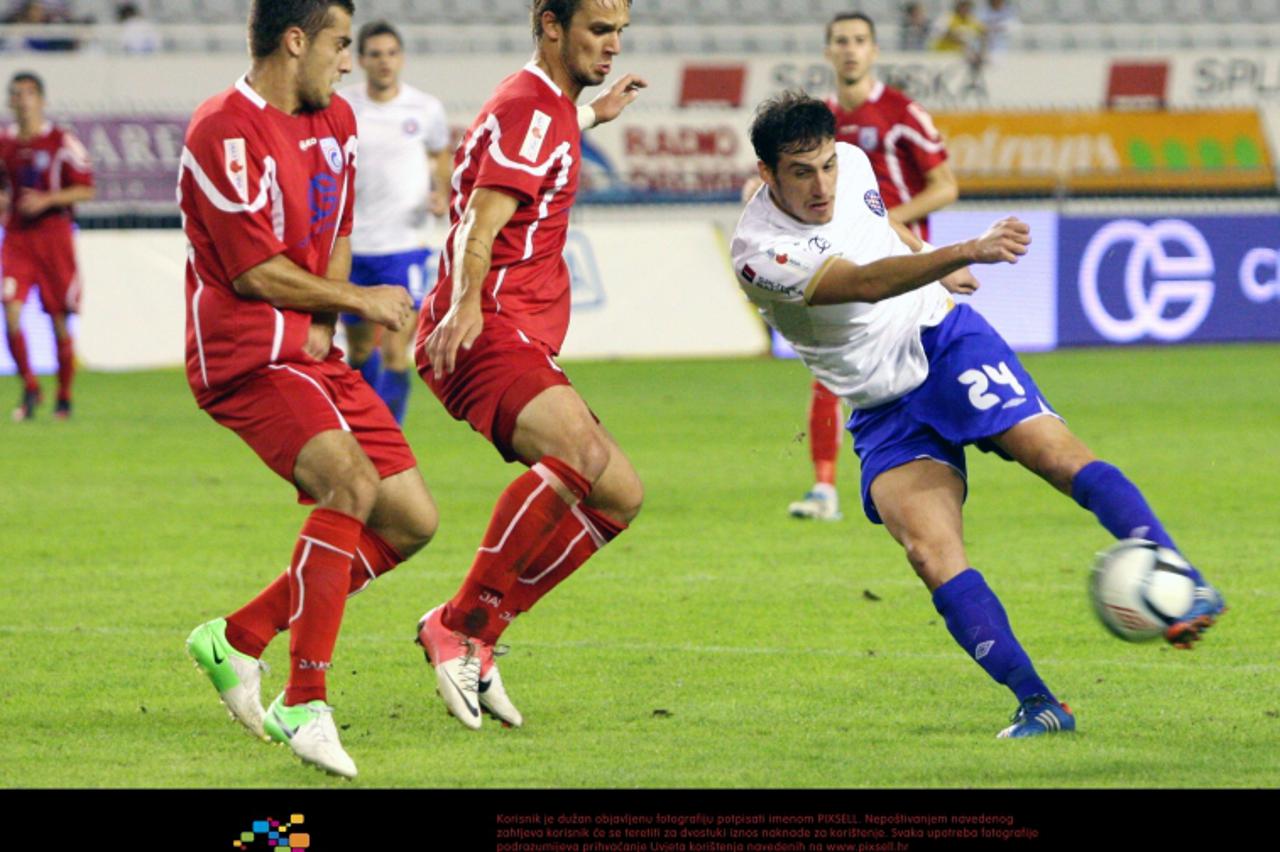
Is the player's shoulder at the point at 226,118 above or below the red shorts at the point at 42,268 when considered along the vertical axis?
above

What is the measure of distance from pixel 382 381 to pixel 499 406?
19.8 feet

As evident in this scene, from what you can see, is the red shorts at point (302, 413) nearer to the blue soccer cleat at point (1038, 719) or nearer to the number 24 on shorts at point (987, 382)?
the number 24 on shorts at point (987, 382)

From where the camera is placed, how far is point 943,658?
640 cm

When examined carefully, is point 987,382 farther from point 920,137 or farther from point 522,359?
point 920,137

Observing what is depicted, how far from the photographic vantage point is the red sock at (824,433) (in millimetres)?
9727

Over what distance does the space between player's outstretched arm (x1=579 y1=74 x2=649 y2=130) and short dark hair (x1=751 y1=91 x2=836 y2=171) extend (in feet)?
2.59

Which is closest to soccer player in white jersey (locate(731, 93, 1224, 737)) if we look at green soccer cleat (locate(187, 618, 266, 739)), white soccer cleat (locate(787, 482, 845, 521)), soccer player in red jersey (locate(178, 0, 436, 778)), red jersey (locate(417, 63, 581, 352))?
red jersey (locate(417, 63, 581, 352))

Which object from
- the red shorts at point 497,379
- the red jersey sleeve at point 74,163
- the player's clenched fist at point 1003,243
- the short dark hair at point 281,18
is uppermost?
the short dark hair at point 281,18

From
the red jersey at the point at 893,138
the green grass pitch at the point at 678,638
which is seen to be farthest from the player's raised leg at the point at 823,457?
the red jersey at the point at 893,138

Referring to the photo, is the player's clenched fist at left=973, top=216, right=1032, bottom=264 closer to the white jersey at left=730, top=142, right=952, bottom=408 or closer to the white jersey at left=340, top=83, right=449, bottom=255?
the white jersey at left=730, top=142, right=952, bottom=408

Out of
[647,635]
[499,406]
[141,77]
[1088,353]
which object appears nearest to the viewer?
[499,406]

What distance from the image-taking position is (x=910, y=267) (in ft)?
17.2

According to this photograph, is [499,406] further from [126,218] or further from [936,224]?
[126,218]
